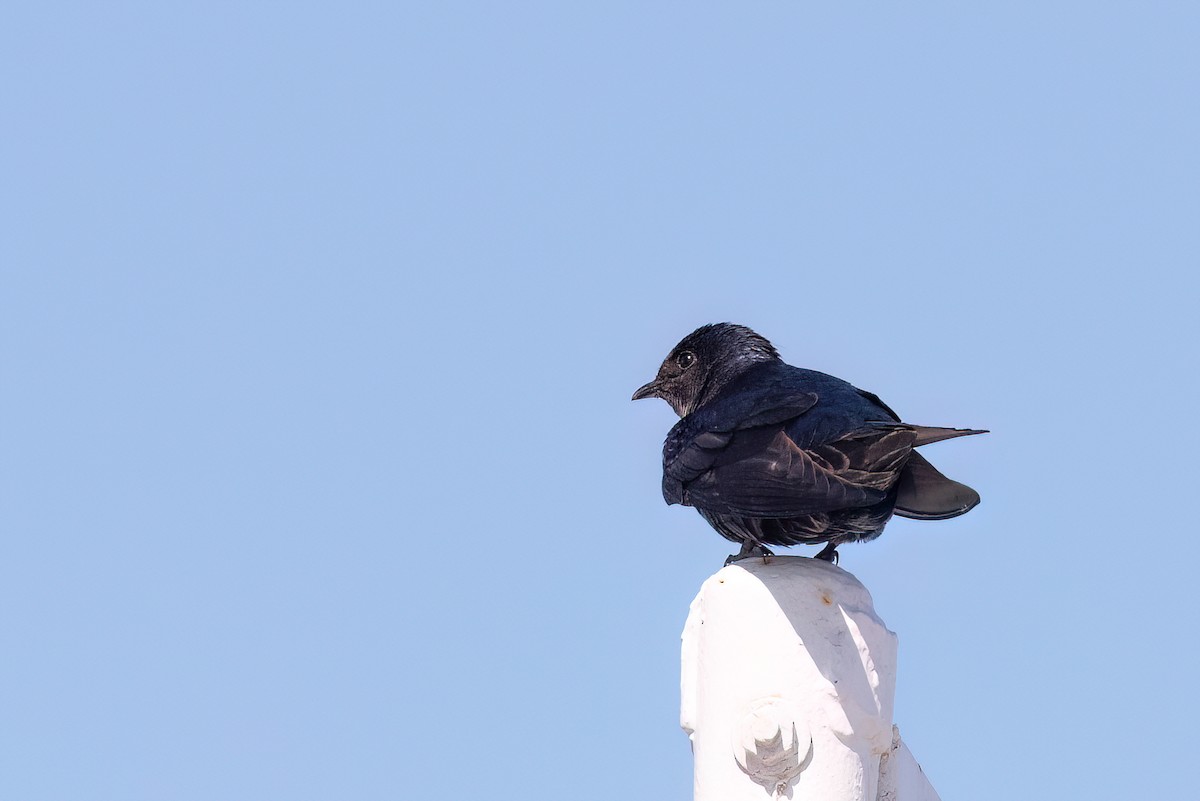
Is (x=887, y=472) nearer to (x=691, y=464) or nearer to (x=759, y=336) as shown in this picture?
(x=691, y=464)

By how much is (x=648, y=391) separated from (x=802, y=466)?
7.81 ft

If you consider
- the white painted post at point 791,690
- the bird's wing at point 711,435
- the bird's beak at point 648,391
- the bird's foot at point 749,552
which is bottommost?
the white painted post at point 791,690

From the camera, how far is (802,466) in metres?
6.84

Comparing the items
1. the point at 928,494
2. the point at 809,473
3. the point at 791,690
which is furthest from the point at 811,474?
the point at 791,690

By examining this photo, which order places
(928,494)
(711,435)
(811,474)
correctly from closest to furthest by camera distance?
(811,474) < (928,494) < (711,435)

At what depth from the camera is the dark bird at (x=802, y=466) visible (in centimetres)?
685

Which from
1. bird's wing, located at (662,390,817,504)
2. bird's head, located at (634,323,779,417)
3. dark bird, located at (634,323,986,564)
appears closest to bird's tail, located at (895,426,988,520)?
dark bird, located at (634,323,986,564)

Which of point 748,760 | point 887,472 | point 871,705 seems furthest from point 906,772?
point 887,472

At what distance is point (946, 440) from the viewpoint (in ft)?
22.2

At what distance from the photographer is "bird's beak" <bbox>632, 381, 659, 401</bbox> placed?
9070 mm

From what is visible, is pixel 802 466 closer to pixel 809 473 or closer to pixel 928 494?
pixel 809 473

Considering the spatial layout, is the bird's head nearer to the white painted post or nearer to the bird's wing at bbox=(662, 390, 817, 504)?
the bird's wing at bbox=(662, 390, 817, 504)

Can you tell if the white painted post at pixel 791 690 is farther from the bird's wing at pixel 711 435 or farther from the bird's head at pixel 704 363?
the bird's head at pixel 704 363

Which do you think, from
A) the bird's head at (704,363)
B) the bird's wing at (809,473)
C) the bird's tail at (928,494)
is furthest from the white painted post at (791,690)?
the bird's head at (704,363)
